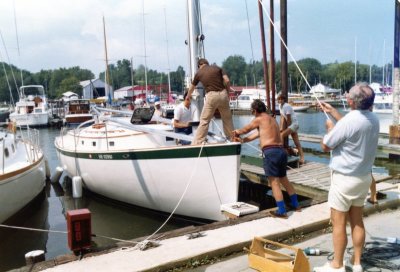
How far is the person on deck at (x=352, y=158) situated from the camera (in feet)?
13.7

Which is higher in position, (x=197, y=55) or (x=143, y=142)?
(x=197, y=55)

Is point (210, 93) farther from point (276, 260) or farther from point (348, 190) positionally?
point (348, 190)

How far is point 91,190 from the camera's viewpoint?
11562mm

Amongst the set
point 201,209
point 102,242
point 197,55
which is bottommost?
point 102,242

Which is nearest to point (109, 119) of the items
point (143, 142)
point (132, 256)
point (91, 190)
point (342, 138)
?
point (143, 142)

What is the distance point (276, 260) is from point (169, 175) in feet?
12.4

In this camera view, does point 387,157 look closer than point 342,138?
No

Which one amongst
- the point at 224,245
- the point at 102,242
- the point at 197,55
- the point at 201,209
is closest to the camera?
the point at 224,245

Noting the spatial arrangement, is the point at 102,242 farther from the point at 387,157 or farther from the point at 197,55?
the point at 387,157

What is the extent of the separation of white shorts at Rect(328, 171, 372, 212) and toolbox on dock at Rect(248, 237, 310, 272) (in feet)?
2.23

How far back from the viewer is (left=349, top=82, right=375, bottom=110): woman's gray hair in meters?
4.18

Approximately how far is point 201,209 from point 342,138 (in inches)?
181

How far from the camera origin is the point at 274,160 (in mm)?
6750

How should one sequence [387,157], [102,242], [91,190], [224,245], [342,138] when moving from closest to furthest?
[342,138] → [224,245] → [102,242] → [91,190] → [387,157]
